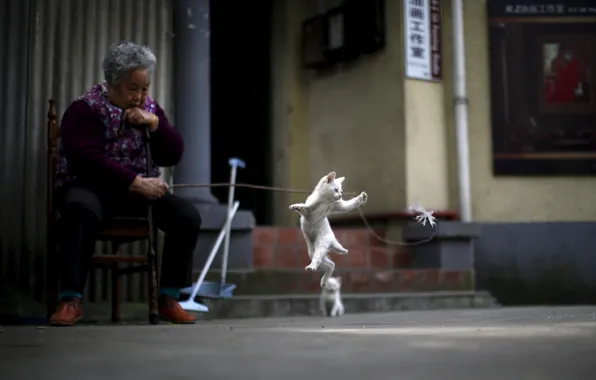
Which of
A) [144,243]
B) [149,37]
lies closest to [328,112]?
[149,37]

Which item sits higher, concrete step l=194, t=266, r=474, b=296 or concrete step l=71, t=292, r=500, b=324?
concrete step l=194, t=266, r=474, b=296

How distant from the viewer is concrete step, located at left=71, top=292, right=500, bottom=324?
3.72 m

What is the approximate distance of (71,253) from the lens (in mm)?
2816

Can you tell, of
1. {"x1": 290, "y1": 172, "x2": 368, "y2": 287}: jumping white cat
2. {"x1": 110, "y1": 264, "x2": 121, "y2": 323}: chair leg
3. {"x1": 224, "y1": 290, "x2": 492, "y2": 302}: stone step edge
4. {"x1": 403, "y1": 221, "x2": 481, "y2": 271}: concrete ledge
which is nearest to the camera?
{"x1": 290, "y1": 172, "x2": 368, "y2": 287}: jumping white cat

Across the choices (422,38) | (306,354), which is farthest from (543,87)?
(306,354)

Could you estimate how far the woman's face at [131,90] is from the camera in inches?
114

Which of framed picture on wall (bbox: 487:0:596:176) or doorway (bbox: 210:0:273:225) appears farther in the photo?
doorway (bbox: 210:0:273:225)

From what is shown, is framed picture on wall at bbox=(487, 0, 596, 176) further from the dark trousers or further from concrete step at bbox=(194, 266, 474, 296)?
the dark trousers

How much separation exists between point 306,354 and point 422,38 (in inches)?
136

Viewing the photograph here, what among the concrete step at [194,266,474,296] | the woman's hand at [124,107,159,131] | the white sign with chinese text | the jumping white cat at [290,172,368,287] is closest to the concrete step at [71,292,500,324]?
the concrete step at [194,266,474,296]

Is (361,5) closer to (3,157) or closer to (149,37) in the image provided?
(149,37)

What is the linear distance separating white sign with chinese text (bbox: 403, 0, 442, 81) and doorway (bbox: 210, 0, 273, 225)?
3.91ft

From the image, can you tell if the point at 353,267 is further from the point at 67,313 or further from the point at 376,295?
the point at 67,313

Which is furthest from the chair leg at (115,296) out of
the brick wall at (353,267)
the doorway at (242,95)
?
the doorway at (242,95)
